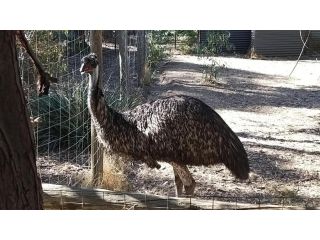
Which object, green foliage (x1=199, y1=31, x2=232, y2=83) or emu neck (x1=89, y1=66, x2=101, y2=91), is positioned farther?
emu neck (x1=89, y1=66, x2=101, y2=91)

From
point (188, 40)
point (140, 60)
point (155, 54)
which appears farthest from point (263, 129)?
point (140, 60)

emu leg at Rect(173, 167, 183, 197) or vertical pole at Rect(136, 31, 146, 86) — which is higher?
vertical pole at Rect(136, 31, 146, 86)

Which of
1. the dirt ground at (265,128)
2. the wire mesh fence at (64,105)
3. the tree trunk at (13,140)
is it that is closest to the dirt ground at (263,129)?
the dirt ground at (265,128)

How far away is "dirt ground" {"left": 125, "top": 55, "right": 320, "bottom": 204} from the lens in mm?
2404

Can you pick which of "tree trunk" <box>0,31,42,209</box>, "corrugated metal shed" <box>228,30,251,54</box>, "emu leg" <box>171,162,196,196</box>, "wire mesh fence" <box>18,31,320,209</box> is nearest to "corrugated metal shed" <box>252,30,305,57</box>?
"corrugated metal shed" <box>228,30,251,54</box>

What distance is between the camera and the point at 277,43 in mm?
→ 2350

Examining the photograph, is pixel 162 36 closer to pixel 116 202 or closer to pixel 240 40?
pixel 240 40

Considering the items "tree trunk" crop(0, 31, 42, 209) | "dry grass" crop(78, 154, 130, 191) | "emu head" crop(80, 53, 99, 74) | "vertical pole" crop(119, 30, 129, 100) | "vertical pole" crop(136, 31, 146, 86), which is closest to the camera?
"tree trunk" crop(0, 31, 42, 209)

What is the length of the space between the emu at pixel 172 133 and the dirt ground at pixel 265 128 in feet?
0.30

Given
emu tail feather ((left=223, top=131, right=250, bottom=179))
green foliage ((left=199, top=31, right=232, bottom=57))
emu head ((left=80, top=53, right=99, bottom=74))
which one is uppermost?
green foliage ((left=199, top=31, right=232, bottom=57))

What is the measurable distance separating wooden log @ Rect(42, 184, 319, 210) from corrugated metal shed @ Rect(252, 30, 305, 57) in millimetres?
646

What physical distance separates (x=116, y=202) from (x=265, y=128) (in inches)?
28.9

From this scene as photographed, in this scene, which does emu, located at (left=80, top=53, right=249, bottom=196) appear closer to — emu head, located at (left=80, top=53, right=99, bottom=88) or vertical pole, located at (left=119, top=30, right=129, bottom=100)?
emu head, located at (left=80, top=53, right=99, bottom=88)

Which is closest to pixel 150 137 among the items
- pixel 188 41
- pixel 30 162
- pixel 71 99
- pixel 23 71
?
pixel 188 41
